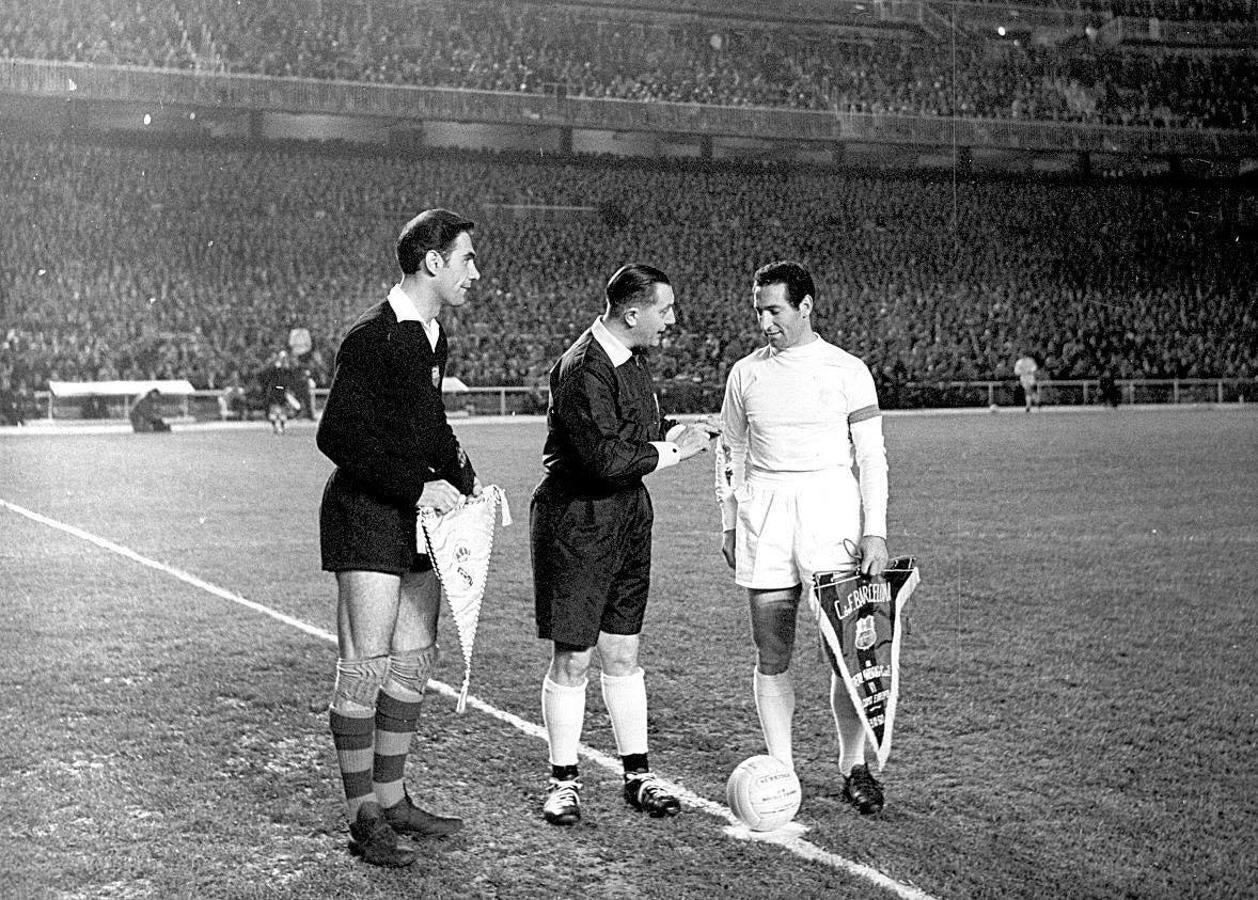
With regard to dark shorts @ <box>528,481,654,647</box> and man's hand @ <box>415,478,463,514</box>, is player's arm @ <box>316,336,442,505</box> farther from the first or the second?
dark shorts @ <box>528,481,654,647</box>

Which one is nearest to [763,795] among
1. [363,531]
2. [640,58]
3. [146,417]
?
[363,531]

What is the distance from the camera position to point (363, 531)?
431 cm

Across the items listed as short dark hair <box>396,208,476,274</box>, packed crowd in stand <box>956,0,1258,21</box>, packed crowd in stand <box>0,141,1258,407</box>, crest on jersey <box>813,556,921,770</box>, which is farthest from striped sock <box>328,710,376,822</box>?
A: packed crowd in stand <box>956,0,1258,21</box>

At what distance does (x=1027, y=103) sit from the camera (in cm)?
4444

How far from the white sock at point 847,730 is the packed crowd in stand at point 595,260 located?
26471mm

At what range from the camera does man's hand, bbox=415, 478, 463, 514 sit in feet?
14.3

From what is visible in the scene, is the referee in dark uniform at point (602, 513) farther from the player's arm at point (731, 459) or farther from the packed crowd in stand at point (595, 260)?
the packed crowd in stand at point (595, 260)

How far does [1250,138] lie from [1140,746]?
147ft

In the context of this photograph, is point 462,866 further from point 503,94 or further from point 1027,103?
point 1027,103

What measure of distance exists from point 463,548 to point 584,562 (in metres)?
0.41

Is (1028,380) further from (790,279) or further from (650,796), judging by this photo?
(650,796)

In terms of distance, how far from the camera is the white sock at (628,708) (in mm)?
4879

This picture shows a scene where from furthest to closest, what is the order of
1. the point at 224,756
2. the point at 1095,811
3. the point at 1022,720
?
the point at 1022,720 < the point at 224,756 < the point at 1095,811

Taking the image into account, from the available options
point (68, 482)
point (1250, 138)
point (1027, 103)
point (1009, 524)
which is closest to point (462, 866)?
point (1009, 524)
